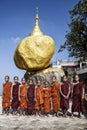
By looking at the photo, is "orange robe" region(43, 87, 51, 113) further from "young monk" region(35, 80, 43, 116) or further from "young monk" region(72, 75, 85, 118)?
"young monk" region(72, 75, 85, 118)

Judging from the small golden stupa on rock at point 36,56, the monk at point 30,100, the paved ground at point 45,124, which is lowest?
the paved ground at point 45,124

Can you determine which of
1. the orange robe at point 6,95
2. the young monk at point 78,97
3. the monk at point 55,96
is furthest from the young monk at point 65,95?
the orange robe at point 6,95

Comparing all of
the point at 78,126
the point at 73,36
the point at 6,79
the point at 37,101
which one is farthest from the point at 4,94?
the point at 73,36

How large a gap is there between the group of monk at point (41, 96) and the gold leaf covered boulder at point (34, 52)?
8.72 meters

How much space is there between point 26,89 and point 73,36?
16.0 meters

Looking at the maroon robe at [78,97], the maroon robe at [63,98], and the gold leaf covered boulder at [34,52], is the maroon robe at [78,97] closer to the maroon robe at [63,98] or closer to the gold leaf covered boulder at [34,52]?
the maroon robe at [63,98]

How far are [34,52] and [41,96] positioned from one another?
9.30m

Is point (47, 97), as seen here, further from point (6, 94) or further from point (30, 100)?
point (6, 94)

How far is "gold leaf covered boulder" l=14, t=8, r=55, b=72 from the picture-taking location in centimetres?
2288

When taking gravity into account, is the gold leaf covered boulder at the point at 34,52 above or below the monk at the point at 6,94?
above

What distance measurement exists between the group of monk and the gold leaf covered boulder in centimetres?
872

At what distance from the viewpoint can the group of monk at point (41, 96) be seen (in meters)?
13.0

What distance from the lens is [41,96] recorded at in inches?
545

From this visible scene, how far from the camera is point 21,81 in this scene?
14133 millimetres
